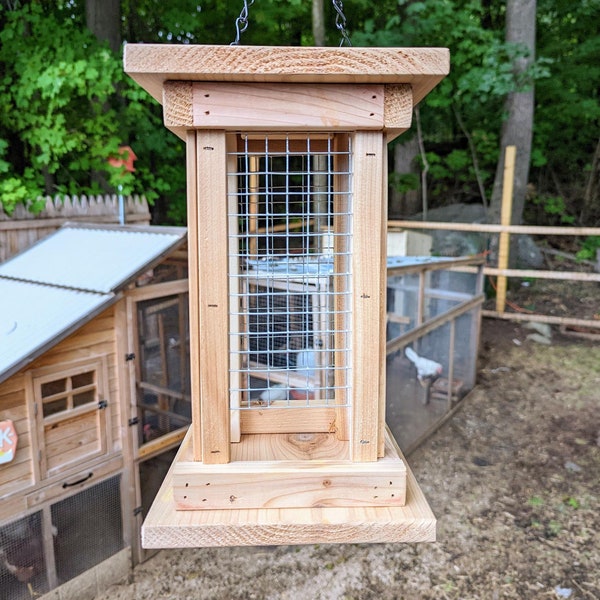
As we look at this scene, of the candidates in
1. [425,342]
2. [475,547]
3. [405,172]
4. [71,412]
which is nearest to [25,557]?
[71,412]

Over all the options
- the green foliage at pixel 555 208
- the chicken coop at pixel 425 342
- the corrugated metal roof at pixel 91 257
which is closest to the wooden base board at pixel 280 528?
the corrugated metal roof at pixel 91 257

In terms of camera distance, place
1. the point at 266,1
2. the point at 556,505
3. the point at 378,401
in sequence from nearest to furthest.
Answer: the point at 378,401
the point at 556,505
the point at 266,1

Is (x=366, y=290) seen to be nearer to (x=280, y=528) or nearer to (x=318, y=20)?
(x=280, y=528)

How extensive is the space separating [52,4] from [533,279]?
754 centimetres

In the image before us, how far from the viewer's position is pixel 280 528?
134cm

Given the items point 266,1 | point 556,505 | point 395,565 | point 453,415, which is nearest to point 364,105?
point 395,565

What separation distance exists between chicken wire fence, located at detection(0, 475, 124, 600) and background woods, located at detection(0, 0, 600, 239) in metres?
2.56

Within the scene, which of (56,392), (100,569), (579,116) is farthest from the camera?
(579,116)

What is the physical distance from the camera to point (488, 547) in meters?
4.47

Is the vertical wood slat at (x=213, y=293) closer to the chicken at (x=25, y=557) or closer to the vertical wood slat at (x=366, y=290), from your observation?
the vertical wood slat at (x=366, y=290)

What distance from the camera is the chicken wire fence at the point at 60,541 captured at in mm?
3795

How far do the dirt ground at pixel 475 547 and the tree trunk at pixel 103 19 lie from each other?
5.62 meters

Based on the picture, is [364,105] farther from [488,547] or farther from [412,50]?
[488,547]

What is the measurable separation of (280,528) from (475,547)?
146 inches
